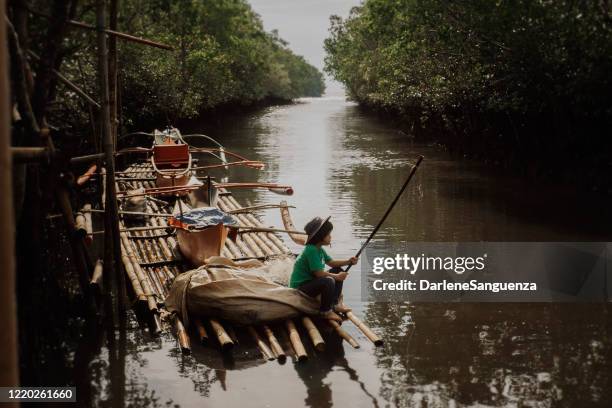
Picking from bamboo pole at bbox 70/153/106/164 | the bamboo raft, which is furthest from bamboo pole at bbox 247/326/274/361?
bamboo pole at bbox 70/153/106/164

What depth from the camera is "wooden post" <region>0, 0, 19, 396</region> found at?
2.49 metres

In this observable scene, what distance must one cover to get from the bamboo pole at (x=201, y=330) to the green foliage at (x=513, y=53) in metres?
9.55

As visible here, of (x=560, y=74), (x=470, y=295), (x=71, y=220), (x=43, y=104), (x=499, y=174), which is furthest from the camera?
(x=499, y=174)

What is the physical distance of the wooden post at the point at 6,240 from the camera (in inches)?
98.1

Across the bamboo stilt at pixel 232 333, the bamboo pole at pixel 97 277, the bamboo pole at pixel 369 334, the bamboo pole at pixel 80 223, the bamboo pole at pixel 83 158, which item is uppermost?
the bamboo pole at pixel 83 158

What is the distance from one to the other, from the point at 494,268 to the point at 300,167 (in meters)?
13.0

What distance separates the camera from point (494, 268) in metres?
10.5

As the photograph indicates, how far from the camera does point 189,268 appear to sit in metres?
9.36

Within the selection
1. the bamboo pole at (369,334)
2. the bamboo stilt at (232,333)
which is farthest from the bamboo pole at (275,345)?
the bamboo pole at (369,334)

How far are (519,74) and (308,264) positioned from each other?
1069 cm

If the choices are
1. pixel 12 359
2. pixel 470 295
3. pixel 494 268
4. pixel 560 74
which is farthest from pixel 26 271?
pixel 560 74

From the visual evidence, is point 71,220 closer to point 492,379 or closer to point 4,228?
point 492,379

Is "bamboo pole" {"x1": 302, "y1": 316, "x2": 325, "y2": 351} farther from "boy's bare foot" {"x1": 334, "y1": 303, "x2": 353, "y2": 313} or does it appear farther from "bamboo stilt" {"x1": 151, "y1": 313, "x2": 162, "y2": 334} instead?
"bamboo stilt" {"x1": 151, "y1": 313, "x2": 162, "y2": 334}

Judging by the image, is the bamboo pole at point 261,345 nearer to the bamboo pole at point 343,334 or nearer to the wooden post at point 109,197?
the bamboo pole at point 343,334
